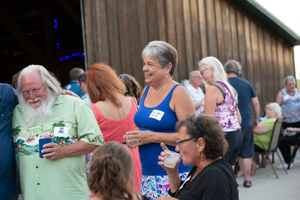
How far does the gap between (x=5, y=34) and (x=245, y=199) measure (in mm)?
12871

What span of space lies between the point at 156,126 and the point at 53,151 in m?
0.71

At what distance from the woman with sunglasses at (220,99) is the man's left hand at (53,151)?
1.89m

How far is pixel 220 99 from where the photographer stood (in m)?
3.76

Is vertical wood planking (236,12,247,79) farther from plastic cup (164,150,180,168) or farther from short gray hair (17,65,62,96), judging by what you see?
plastic cup (164,150,180,168)

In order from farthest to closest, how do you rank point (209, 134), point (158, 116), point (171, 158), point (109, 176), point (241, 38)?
point (241, 38)
point (158, 116)
point (171, 158)
point (209, 134)
point (109, 176)

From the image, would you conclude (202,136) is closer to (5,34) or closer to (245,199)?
(245,199)

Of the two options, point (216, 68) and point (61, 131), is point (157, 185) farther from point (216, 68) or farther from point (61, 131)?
point (216, 68)

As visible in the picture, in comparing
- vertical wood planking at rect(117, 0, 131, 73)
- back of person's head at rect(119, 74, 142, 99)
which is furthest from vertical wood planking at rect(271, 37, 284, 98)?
back of person's head at rect(119, 74, 142, 99)

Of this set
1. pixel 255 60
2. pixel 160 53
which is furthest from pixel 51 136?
pixel 255 60

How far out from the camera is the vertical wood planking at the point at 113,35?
21.7 feet

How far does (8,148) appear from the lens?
2336 mm

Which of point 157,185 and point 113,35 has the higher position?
point 113,35

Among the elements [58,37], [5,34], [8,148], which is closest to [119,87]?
[8,148]

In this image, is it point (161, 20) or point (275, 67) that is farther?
point (275, 67)
